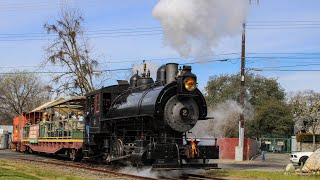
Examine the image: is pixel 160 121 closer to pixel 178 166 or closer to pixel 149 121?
pixel 149 121

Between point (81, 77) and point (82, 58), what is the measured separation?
1.90 meters

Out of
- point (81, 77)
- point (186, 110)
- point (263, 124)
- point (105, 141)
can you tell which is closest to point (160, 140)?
point (186, 110)

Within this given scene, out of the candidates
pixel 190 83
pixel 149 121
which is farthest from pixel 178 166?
pixel 190 83

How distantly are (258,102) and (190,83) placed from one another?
43.0 metres

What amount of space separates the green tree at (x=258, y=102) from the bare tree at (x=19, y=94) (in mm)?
28298

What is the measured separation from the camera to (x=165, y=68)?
15.4m

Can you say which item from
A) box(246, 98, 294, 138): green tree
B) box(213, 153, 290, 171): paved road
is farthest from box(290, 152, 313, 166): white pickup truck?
box(246, 98, 294, 138): green tree

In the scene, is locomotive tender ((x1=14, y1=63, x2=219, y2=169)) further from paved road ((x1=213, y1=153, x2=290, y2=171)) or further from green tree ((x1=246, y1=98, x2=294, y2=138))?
green tree ((x1=246, y1=98, x2=294, y2=138))

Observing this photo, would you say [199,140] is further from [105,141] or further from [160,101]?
[105,141]

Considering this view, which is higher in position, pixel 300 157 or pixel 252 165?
pixel 300 157

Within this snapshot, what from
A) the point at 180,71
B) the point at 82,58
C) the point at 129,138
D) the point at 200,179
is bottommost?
the point at 200,179

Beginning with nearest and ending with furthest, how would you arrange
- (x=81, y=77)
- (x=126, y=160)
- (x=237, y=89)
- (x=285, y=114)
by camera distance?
1. (x=126, y=160)
2. (x=81, y=77)
3. (x=285, y=114)
4. (x=237, y=89)

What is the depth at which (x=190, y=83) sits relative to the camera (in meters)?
14.5

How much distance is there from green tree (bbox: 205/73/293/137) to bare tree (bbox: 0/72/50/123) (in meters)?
28.3
